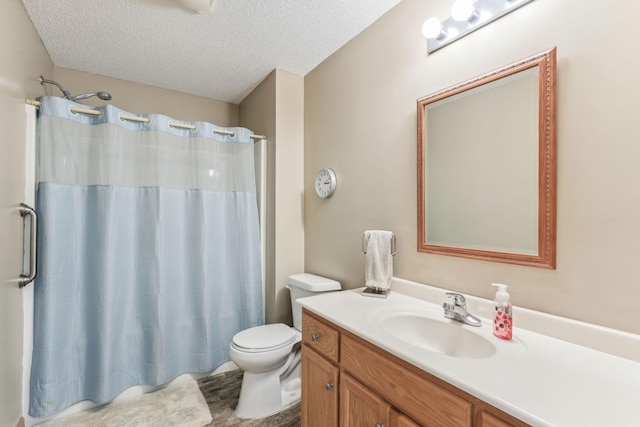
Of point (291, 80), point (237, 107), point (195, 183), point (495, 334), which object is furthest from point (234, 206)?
point (495, 334)

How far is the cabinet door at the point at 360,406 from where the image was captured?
970 millimetres

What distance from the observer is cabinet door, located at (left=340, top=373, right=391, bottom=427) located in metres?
0.97

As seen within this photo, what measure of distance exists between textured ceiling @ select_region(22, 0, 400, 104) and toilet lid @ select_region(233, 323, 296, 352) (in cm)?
195

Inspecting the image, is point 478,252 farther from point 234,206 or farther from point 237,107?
point 237,107

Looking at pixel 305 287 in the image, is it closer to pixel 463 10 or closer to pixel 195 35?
pixel 463 10

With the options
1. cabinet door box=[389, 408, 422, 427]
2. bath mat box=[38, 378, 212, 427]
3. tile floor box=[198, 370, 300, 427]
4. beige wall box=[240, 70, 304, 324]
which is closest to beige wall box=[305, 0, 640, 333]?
beige wall box=[240, 70, 304, 324]

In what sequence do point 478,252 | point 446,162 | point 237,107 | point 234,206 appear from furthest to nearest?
point 237,107
point 234,206
point 446,162
point 478,252

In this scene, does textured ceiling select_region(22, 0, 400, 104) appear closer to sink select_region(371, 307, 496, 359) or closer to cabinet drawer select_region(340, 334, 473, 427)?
sink select_region(371, 307, 496, 359)

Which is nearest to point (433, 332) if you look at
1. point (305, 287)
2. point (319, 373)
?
point (319, 373)

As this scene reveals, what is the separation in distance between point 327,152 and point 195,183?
1.03 metres

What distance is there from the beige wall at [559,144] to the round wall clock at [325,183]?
56 mm

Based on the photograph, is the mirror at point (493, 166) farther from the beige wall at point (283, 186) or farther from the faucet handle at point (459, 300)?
the beige wall at point (283, 186)

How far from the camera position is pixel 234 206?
2.32 m

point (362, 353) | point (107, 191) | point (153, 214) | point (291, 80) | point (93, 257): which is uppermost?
point (291, 80)
